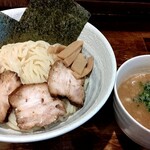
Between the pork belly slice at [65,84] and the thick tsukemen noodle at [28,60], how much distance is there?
137 millimetres

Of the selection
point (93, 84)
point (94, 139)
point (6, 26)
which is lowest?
point (94, 139)

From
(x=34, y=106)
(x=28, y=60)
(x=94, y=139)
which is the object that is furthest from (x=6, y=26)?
(x=94, y=139)

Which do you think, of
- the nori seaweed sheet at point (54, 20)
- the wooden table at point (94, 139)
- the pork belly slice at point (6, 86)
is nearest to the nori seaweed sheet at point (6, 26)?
the nori seaweed sheet at point (54, 20)

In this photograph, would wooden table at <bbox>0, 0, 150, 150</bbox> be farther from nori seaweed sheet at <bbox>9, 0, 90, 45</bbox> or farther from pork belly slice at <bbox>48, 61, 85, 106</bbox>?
nori seaweed sheet at <bbox>9, 0, 90, 45</bbox>

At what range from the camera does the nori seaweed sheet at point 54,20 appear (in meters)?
1.61

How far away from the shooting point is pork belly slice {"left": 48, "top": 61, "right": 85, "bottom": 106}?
1.39 metres

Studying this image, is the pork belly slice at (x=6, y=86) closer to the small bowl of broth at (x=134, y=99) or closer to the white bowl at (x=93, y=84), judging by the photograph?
the white bowl at (x=93, y=84)

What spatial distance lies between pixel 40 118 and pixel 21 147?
22 cm

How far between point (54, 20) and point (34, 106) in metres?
0.52

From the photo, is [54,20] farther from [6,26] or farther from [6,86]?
[6,86]

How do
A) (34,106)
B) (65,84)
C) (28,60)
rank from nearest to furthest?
(34,106)
(65,84)
(28,60)

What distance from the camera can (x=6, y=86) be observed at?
1.40 metres

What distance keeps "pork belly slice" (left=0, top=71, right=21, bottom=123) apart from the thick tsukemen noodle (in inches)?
4.9

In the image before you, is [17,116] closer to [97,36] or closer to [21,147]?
[21,147]
